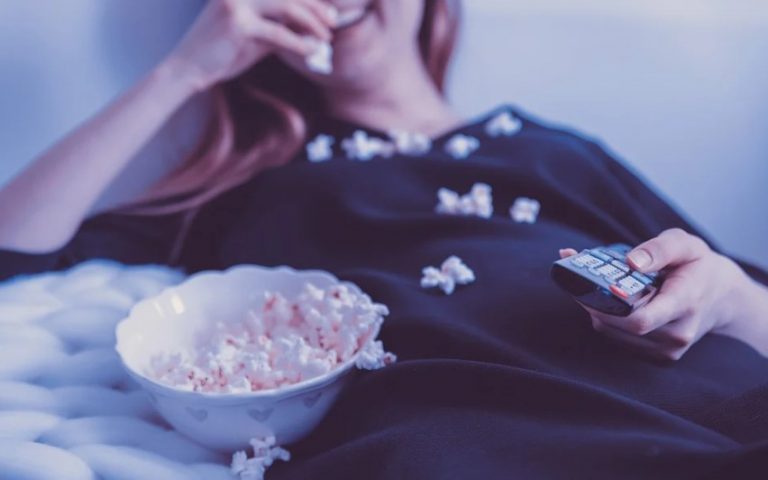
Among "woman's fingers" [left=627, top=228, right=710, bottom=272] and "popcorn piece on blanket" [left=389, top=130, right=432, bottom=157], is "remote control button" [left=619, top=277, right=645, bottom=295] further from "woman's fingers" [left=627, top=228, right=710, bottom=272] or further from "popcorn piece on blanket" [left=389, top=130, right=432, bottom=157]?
"popcorn piece on blanket" [left=389, top=130, right=432, bottom=157]

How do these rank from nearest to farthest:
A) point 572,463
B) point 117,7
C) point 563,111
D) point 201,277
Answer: point 572,463 < point 201,277 < point 117,7 < point 563,111

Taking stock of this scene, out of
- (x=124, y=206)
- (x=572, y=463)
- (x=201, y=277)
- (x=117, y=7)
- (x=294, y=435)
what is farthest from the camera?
(x=117, y=7)

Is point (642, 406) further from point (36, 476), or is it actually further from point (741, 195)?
point (741, 195)

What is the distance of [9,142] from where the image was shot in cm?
110

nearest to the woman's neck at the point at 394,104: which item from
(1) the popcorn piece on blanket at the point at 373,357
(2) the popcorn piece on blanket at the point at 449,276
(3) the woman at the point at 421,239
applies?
(3) the woman at the point at 421,239

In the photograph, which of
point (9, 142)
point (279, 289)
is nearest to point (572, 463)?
point (279, 289)

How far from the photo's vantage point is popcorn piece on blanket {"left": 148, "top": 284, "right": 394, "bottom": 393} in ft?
2.01

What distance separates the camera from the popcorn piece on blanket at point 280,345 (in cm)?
61

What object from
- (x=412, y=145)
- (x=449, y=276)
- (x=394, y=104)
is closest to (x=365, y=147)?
(x=412, y=145)

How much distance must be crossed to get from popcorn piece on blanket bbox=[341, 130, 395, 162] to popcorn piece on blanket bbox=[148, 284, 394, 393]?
13.8 inches

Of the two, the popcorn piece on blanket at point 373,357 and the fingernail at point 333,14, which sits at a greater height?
the fingernail at point 333,14

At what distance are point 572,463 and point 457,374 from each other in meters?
0.13

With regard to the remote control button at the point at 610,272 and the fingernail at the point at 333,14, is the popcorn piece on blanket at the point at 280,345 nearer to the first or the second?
the remote control button at the point at 610,272

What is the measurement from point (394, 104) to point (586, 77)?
1.29ft
